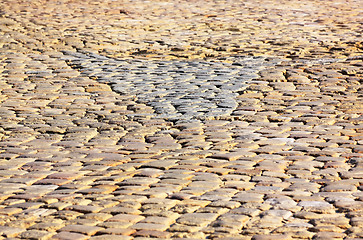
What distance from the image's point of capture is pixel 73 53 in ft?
35.3

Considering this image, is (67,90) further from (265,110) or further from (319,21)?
(319,21)

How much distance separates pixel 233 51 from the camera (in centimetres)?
1084

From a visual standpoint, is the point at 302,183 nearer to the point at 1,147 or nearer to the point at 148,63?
the point at 1,147

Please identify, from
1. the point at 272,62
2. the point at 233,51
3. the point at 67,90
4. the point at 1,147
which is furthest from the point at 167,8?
the point at 1,147

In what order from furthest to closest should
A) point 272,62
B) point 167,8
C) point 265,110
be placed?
1. point 167,8
2. point 272,62
3. point 265,110

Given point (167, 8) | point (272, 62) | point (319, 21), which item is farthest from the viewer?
point (167, 8)

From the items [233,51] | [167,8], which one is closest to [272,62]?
[233,51]

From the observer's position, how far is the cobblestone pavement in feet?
14.8

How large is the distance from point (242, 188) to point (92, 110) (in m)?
3.04

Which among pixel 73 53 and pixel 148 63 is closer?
pixel 148 63

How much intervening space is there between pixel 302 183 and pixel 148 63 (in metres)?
5.31

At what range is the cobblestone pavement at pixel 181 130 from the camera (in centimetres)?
450

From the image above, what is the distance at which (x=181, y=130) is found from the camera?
6820mm

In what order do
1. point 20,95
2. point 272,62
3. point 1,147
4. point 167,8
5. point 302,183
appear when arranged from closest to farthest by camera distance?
1. point 302,183
2. point 1,147
3. point 20,95
4. point 272,62
5. point 167,8
